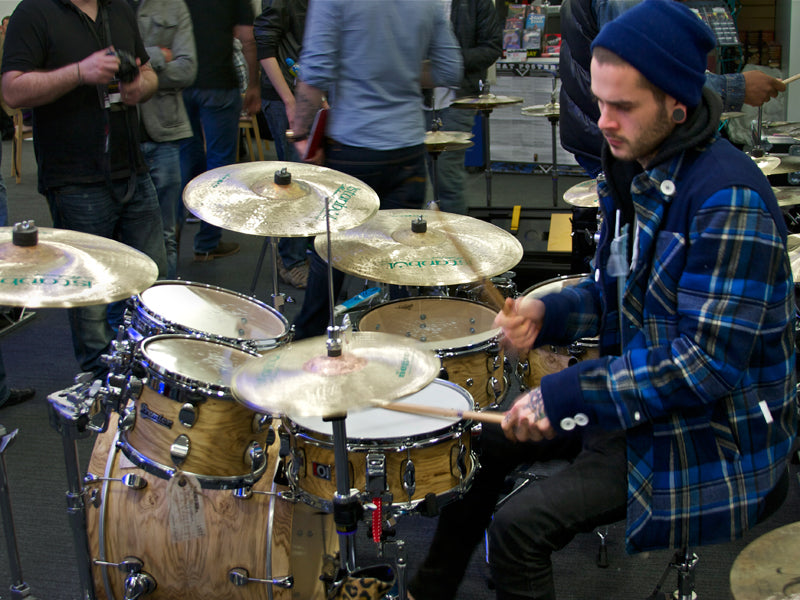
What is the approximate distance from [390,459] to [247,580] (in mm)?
465

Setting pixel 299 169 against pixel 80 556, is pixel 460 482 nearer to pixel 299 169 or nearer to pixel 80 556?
pixel 80 556

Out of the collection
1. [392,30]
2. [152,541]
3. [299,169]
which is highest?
[392,30]

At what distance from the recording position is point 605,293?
1773 mm

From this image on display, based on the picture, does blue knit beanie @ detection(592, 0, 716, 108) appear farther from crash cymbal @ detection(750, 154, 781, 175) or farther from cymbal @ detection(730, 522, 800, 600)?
crash cymbal @ detection(750, 154, 781, 175)

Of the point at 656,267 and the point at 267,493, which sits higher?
the point at 656,267

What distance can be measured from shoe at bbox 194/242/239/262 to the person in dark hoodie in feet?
8.36

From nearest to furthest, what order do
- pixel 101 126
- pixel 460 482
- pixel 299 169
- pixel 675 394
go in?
pixel 675 394
pixel 460 482
pixel 299 169
pixel 101 126

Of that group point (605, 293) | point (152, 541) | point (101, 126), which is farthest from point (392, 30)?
point (152, 541)

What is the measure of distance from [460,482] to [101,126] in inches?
77.0

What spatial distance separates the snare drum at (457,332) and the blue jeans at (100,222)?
110 centimetres

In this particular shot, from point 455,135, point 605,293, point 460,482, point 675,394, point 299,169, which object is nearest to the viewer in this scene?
point 675,394

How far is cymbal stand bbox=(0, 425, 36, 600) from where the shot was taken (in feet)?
6.20

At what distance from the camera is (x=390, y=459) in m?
1.88

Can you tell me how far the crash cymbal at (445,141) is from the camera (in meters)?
4.35
